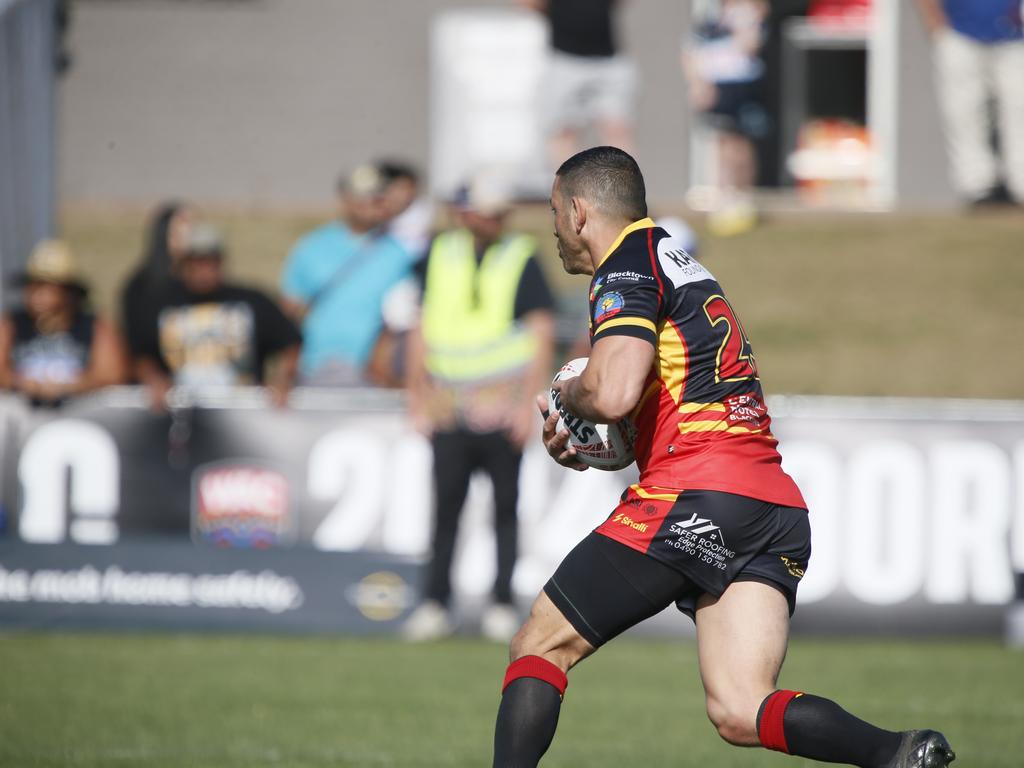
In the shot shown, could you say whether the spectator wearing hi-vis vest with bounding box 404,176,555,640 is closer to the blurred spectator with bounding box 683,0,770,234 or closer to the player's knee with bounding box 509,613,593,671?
the player's knee with bounding box 509,613,593,671

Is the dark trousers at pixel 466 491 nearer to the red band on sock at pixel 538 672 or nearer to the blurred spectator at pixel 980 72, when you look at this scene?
the red band on sock at pixel 538 672

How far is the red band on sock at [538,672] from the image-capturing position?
478cm

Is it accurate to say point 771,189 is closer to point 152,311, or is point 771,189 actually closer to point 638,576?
point 152,311

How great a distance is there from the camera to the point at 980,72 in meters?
16.0

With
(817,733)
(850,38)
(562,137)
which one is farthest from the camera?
(850,38)

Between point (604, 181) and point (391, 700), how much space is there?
3835 mm

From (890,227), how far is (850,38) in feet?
10.0

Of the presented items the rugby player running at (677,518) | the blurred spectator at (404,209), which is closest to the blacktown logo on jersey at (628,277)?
the rugby player running at (677,518)

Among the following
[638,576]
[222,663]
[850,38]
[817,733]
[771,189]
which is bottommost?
[222,663]

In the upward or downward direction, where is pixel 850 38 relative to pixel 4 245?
upward

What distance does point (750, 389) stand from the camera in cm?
495

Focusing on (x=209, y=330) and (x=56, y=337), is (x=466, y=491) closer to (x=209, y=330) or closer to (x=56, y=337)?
(x=209, y=330)

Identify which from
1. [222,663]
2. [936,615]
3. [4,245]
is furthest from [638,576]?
[4,245]

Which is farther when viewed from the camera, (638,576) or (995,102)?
(995,102)
